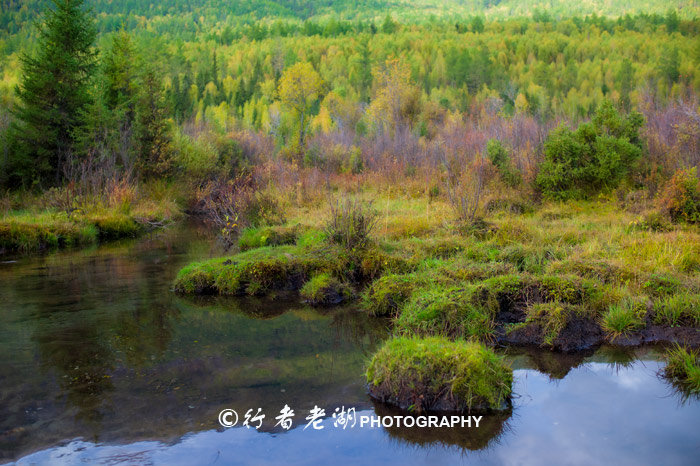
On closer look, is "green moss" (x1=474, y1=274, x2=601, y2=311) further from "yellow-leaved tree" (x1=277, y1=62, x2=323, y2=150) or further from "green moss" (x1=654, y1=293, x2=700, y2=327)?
"yellow-leaved tree" (x1=277, y1=62, x2=323, y2=150)

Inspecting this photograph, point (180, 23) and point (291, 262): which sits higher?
point (180, 23)

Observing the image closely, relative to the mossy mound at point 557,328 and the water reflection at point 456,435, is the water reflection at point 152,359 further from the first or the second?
the mossy mound at point 557,328

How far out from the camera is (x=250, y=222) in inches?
627

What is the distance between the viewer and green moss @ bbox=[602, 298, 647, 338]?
7.53 metres

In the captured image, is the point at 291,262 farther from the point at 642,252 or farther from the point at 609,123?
the point at 609,123

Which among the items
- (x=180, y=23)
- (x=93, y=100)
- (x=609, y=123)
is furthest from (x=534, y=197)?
(x=180, y=23)

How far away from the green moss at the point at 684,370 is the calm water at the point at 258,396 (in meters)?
0.17

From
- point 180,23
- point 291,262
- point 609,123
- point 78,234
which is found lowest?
point 78,234

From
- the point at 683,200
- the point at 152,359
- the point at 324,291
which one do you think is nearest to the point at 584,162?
the point at 683,200

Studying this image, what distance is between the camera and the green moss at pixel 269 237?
13.4 metres

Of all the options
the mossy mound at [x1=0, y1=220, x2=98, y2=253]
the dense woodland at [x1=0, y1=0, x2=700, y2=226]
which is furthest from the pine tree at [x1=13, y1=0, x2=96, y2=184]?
the mossy mound at [x1=0, y1=220, x2=98, y2=253]

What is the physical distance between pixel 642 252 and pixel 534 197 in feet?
21.3

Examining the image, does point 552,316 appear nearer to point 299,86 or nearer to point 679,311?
point 679,311

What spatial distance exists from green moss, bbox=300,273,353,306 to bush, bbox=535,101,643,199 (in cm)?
829
